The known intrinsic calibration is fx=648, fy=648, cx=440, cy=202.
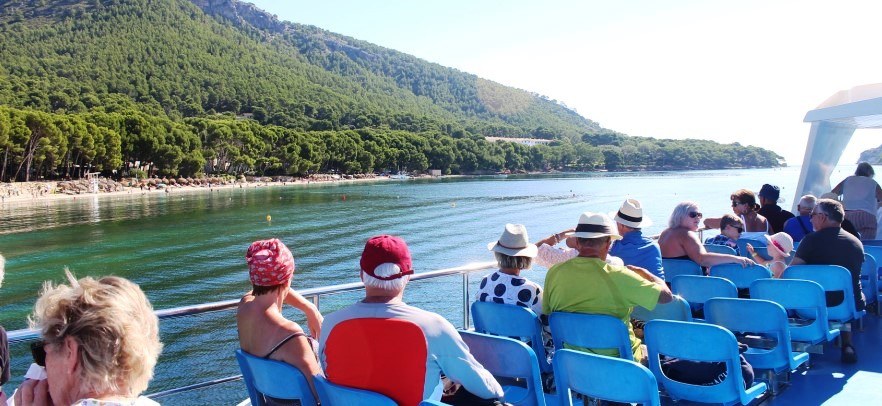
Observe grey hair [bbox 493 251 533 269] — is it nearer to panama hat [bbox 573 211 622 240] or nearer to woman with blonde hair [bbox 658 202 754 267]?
panama hat [bbox 573 211 622 240]

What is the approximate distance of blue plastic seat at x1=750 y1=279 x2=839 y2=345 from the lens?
399 cm

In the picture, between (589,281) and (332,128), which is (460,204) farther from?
(332,128)

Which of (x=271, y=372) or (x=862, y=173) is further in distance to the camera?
(x=862, y=173)

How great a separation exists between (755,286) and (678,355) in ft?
4.45

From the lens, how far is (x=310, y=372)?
A: 9.02ft

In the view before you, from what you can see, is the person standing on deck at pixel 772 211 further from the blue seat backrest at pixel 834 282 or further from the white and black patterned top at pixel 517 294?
the white and black patterned top at pixel 517 294

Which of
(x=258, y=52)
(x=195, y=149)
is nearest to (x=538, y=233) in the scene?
(x=195, y=149)

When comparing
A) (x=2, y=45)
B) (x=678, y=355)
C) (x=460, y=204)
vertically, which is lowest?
(x=460, y=204)

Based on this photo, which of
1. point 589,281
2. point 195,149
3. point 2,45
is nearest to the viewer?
point 589,281

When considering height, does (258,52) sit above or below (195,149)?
above

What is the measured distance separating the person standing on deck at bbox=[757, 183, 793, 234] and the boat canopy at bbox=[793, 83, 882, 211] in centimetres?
291

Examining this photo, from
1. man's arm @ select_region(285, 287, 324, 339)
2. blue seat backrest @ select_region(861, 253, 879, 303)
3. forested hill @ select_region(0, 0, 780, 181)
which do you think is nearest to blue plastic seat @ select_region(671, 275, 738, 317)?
blue seat backrest @ select_region(861, 253, 879, 303)

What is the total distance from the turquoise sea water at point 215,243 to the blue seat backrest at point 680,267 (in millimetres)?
8371

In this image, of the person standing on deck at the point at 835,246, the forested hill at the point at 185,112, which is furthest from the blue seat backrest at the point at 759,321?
the forested hill at the point at 185,112
